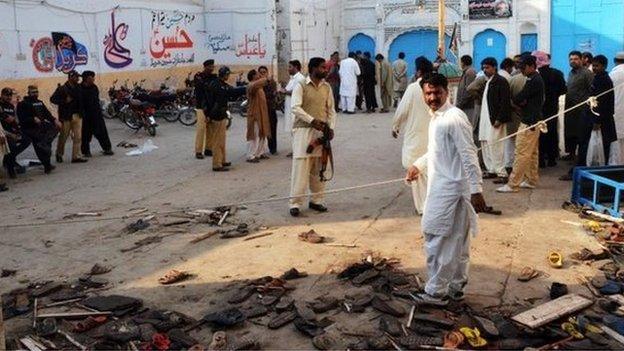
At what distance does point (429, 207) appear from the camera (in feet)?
14.9

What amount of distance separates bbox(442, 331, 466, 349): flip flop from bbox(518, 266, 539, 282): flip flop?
1.28 meters

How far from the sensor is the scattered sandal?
17.7 feet

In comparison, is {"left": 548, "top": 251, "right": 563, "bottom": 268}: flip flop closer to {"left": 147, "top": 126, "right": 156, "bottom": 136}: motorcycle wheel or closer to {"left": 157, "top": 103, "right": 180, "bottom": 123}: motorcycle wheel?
{"left": 147, "top": 126, "right": 156, "bottom": 136}: motorcycle wheel

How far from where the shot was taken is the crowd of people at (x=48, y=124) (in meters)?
10.3

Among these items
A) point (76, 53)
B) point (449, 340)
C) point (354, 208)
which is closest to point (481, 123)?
point (354, 208)

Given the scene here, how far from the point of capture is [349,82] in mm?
18016

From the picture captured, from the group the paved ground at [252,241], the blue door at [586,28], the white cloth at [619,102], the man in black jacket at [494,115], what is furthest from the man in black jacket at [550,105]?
the blue door at [586,28]

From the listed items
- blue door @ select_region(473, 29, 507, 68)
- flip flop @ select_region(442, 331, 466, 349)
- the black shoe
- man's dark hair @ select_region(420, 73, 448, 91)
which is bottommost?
flip flop @ select_region(442, 331, 466, 349)

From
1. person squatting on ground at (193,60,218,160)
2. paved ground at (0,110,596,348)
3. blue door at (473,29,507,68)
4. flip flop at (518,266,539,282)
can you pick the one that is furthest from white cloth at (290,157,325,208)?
blue door at (473,29,507,68)

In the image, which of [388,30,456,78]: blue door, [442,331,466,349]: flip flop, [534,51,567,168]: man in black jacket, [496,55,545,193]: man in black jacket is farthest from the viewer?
[388,30,456,78]: blue door

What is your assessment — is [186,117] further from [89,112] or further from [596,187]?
[596,187]

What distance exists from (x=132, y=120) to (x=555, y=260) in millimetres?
11289

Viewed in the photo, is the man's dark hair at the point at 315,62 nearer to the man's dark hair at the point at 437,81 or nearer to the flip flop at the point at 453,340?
the man's dark hair at the point at 437,81

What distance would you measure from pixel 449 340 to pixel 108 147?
9.61 m
